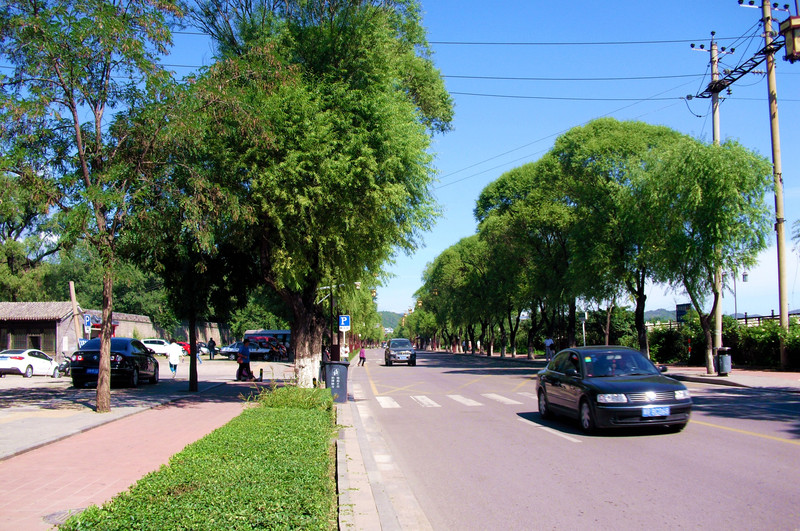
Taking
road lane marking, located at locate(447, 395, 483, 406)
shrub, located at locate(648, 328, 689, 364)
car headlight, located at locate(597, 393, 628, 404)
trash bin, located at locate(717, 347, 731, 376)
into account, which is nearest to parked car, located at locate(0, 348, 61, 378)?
road lane marking, located at locate(447, 395, 483, 406)

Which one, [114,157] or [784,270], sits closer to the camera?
[114,157]

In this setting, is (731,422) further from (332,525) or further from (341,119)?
(341,119)

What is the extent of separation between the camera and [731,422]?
12055 mm

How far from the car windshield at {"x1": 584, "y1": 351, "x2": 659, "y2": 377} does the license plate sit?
3.44ft

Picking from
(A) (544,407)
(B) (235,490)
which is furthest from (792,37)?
(B) (235,490)

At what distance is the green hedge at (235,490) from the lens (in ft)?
14.2

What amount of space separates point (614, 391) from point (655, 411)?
0.75 metres

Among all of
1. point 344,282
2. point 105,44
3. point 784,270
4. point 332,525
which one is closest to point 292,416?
point 332,525

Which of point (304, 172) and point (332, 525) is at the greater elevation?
point (304, 172)

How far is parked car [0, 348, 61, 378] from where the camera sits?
1170 inches

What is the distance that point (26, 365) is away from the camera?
98.8 ft

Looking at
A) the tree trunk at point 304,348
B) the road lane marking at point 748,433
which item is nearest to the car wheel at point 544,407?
the road lane marking at point 748,433

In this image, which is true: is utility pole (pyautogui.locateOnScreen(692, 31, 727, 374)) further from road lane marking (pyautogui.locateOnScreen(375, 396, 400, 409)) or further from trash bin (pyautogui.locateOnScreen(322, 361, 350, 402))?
trash bin (pyautogui.locateOnScreen(322, 361, 350, 402))

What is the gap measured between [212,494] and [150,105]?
11.3 m
